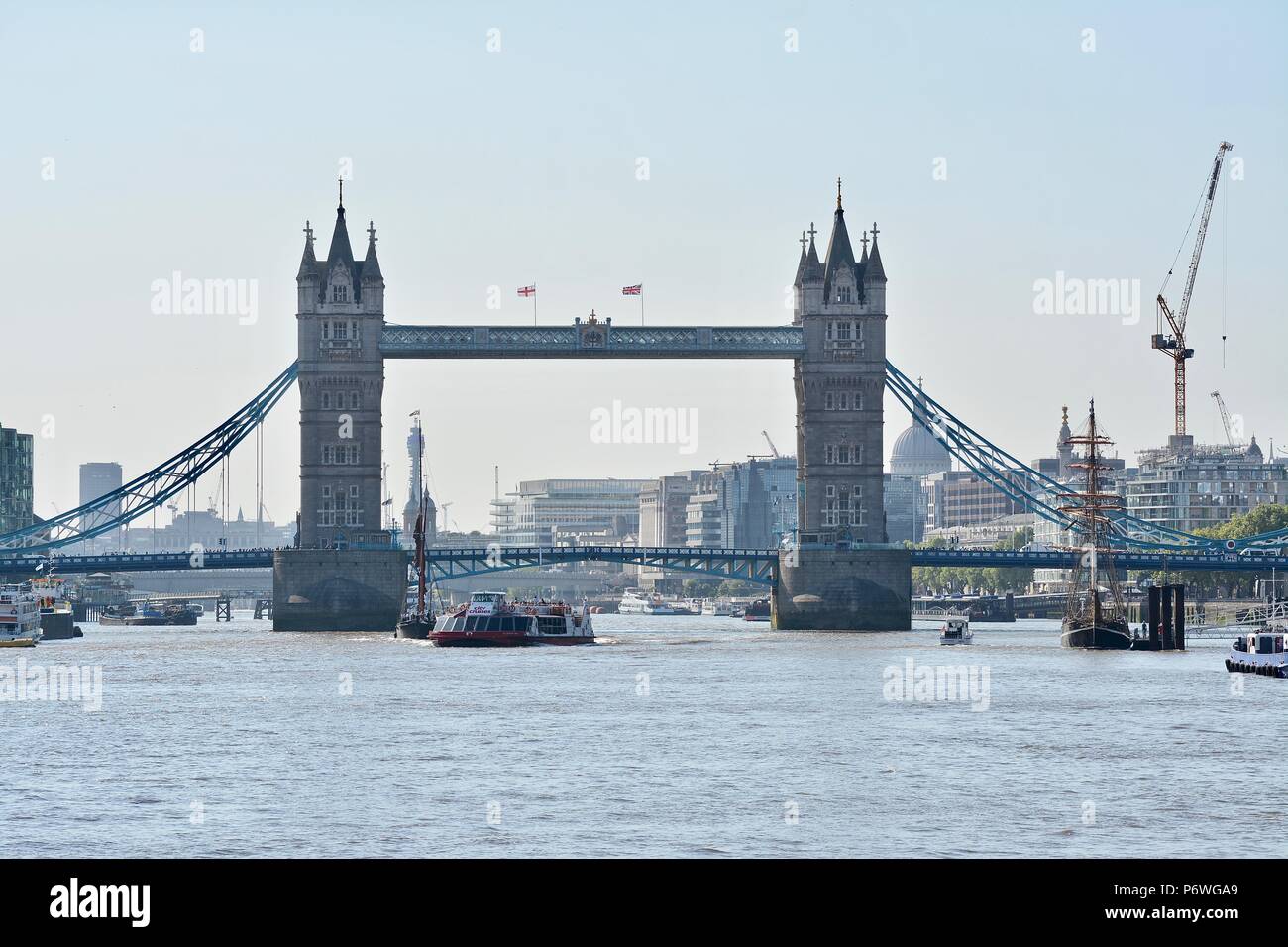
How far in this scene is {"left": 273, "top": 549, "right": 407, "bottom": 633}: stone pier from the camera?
Result: 132 metres

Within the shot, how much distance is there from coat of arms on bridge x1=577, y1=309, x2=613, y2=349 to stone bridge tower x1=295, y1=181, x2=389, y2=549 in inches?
518

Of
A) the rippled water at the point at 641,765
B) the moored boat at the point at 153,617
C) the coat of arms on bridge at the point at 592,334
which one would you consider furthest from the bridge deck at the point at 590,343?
the moored boat at the point at 153,617

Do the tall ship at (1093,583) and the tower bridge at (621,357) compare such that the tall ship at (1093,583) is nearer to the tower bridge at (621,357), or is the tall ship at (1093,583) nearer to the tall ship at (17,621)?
the tower bridge at (621,357)

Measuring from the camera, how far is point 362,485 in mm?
137875

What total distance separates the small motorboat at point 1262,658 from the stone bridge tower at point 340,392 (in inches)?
2524

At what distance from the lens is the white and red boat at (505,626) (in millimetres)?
115500

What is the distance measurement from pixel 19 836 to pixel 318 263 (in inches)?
4077

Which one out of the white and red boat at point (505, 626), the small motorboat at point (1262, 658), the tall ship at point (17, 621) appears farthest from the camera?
the tall ship at point (17, 621)

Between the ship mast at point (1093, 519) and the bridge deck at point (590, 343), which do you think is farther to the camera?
the bridge deck at point (590, 343)

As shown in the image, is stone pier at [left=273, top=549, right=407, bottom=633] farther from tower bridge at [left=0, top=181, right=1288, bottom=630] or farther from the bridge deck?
the bridge deck

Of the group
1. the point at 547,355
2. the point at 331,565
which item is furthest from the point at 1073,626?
the point at 331,565

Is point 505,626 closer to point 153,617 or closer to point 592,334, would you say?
point 592,334

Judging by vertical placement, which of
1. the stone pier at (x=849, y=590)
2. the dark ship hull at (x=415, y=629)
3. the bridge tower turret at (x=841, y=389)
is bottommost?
the dark ship hull at (x=415, y=629)
